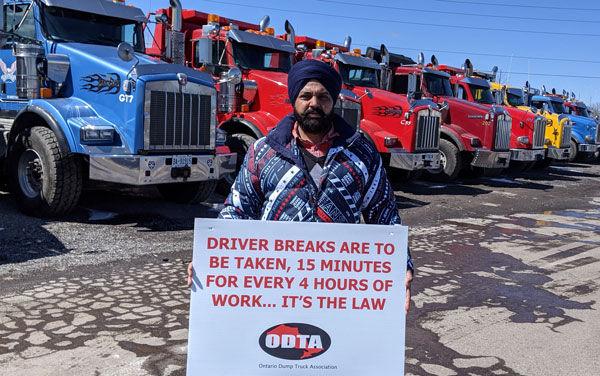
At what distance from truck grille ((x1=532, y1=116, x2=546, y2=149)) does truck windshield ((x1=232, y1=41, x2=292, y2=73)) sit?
8802mm

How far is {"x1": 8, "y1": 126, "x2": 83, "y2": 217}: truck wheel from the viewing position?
689cm

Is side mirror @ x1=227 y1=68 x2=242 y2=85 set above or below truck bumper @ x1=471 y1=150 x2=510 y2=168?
above

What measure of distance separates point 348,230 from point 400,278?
Answer: 0.26 metres

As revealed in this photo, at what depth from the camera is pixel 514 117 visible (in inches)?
671

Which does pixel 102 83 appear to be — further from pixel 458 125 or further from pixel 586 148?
pixel 586 148

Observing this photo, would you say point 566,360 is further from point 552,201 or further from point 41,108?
point 552,201

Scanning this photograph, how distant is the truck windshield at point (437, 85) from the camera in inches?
566

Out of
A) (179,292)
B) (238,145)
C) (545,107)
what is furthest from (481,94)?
(179,292)

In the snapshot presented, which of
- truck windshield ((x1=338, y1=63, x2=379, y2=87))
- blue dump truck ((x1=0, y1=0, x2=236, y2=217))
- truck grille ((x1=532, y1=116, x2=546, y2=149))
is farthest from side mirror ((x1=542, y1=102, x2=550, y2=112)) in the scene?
blue dump truck ((x1=0, y1=0, x2=236, y2=217))

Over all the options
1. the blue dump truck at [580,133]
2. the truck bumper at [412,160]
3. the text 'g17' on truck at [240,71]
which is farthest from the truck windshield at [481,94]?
the text 'g17' on truck at [240,71]

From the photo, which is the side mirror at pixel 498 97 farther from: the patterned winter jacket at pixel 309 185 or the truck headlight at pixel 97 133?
the patterned winter jacket at pixel 309 185

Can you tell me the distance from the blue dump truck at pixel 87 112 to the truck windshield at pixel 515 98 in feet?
44.4

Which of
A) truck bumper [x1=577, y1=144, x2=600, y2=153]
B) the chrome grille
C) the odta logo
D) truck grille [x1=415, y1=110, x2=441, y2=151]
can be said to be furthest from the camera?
truck bumper [x1=577, y1=144, x2=600, y2=153]

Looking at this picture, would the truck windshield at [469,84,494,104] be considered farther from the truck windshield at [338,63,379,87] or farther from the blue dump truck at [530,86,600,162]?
the blue dump truck at [530,86,600,162]
